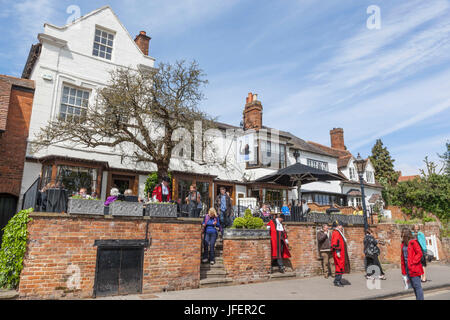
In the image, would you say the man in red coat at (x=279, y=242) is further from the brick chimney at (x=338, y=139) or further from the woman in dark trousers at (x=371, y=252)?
the brick chimney at (x=338, y=139)

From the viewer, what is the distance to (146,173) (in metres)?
15.0

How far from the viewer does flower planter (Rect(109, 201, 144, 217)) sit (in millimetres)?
7445

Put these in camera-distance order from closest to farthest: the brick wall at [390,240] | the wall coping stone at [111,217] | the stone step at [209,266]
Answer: the wall coping stone at [111,217] < the stone step at [209,266] < the brick wall at [390,240]

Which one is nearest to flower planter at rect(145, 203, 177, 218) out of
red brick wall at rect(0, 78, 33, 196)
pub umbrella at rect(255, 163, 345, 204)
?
pub umbrella at rect(255, 163, 345, 204)

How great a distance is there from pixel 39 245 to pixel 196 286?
4.25 m

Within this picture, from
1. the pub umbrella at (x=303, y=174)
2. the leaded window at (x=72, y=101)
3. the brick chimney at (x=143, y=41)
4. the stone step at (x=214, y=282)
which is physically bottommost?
the stone step at (x=214, y=282)

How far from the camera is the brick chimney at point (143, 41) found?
1730 cm

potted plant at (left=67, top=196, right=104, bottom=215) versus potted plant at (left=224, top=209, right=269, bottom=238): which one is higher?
potted plant at (left=67, top=196, right=104, bottom=215)

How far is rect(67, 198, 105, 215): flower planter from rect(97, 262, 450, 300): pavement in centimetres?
215

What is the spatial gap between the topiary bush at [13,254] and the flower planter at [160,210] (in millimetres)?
2762

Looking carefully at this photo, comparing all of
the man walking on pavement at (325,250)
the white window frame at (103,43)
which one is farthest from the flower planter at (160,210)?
the white window frame at (103,43)

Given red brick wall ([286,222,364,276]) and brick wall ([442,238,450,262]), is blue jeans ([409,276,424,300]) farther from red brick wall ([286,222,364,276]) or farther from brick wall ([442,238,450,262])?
brick wall ([442,238,450,262])
